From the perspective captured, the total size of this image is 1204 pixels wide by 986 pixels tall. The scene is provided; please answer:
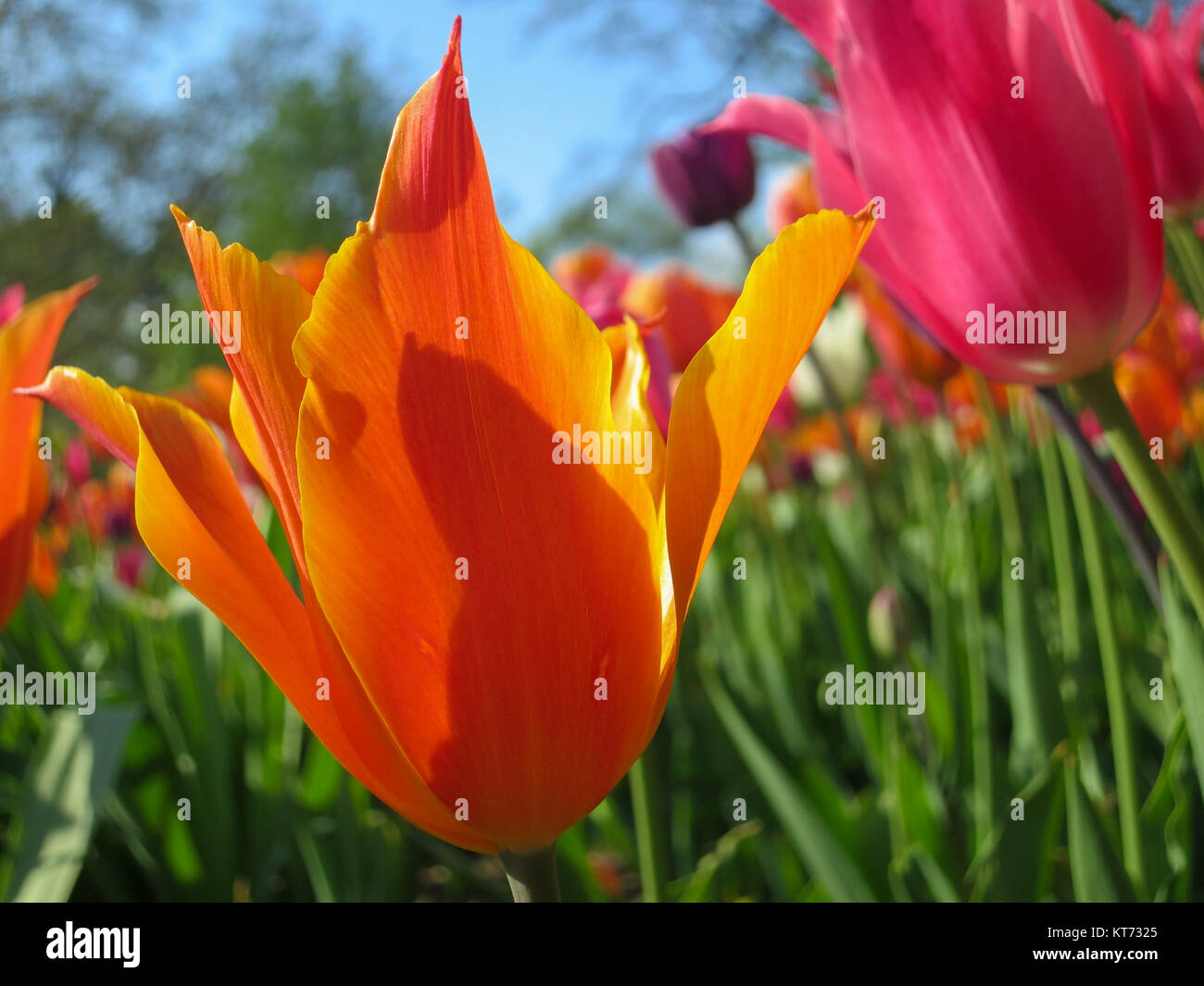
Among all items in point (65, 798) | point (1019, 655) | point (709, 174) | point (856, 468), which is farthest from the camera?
point (709, 174)

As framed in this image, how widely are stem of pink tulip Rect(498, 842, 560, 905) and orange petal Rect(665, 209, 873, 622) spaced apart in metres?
0.10

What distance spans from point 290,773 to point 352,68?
57.1 ft

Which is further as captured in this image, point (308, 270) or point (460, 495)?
point (308, 270)

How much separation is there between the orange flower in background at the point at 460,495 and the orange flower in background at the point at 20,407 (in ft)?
0.94

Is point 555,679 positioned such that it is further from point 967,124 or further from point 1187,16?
point 1187,16

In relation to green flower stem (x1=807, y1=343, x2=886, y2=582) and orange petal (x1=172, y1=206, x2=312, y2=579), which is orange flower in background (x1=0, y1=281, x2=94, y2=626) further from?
green flower stem (x1=807, y1=343, x2=886, y2=582)

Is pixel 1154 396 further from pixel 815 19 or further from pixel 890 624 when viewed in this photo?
pixel 815 19

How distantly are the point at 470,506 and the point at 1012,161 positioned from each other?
0.28 metres

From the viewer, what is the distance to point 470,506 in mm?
361

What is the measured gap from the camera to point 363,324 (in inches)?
13.6

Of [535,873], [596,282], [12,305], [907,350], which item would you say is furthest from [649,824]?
[907,350]

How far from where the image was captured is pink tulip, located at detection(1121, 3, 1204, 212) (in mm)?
582

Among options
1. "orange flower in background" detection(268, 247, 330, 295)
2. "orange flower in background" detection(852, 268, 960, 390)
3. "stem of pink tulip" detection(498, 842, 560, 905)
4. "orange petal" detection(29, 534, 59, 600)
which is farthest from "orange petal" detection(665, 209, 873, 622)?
"orange petal" detection(29, 534, 59, 600)
